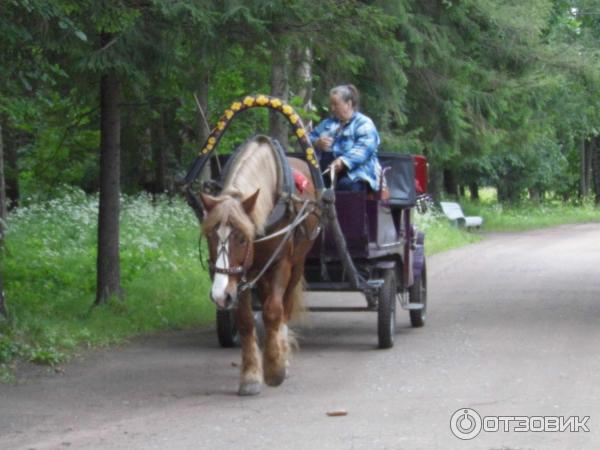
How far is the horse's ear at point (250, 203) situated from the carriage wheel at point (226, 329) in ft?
9.09

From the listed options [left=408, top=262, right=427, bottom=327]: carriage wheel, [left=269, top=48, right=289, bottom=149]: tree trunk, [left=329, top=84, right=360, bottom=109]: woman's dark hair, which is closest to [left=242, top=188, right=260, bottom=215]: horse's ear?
[left=329, top=84, right=360, bottom=109]: woman's dark hair

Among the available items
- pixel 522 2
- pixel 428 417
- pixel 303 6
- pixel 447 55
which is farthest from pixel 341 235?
pixel 522 2

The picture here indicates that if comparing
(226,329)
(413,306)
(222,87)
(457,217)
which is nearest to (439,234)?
(457,217)

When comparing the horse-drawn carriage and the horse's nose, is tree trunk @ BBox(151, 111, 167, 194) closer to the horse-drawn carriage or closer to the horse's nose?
the horse-drawn carriage

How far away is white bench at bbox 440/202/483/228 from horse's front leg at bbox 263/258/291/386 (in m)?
23.5

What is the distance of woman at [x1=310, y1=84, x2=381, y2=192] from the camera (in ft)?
39.1

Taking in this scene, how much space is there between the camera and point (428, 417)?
8.52 meters

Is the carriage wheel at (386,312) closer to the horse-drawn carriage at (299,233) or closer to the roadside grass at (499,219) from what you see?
the horse-drawn carriage at (299,233)

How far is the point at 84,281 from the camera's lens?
52.3ft

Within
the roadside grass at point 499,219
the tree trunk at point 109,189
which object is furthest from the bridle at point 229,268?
the roadside grass at point 499,219

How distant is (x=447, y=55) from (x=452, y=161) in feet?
23.1

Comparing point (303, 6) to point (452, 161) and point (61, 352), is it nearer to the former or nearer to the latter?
point (61, 352)

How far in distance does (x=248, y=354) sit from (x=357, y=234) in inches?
100

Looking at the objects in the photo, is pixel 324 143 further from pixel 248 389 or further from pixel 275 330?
pixel 248 389
